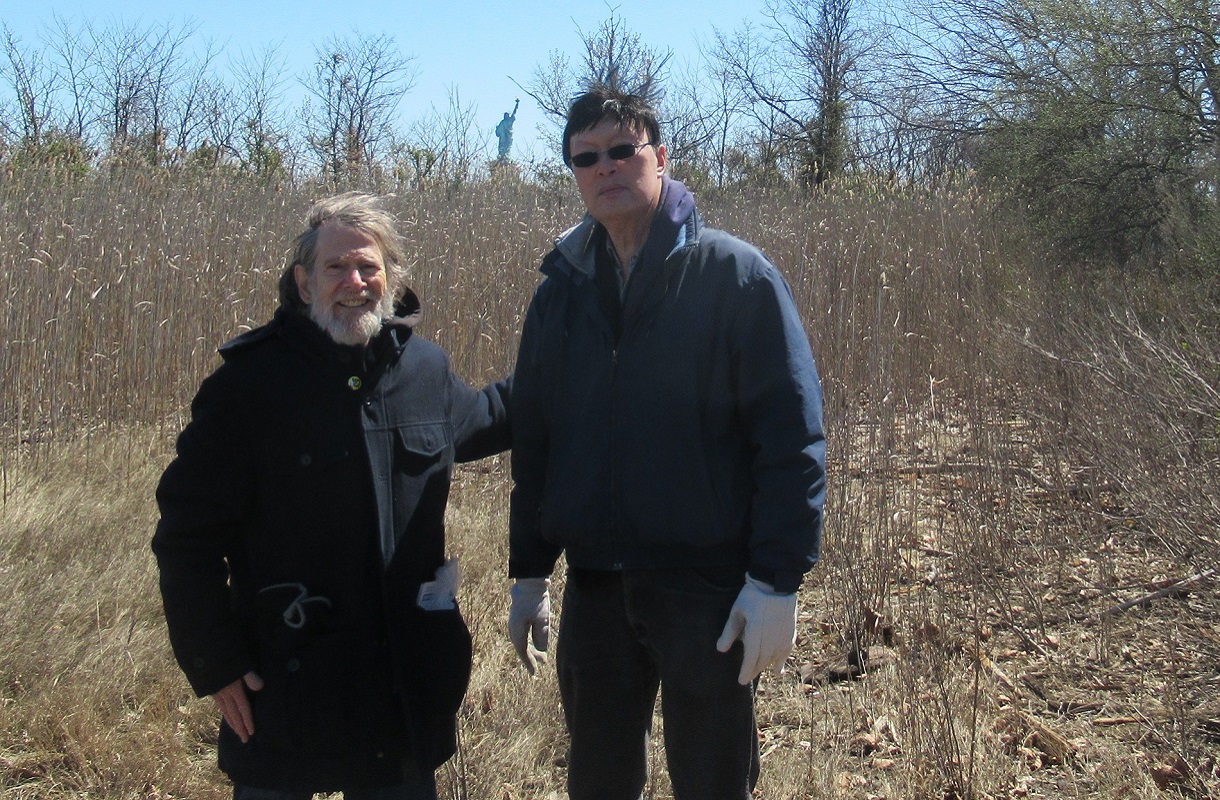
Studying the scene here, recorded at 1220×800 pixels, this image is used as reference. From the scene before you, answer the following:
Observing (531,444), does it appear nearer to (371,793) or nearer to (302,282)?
(302,282)

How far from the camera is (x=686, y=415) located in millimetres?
1888

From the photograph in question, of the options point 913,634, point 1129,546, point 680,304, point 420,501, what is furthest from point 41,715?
point 1129,546

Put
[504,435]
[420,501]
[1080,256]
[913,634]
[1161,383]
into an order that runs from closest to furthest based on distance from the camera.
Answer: [420,501] → [504,435] → [913,634] → [1161,383] → [1080,256]

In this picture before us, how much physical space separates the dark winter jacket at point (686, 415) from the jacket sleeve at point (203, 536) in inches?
23.1

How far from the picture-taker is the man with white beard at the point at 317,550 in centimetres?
192

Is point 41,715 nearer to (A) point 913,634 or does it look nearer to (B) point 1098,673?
(A) point 913,634

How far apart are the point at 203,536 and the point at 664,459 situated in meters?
0.83

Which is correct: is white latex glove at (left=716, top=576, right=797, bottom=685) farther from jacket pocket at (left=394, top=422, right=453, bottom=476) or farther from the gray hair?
the gray hair

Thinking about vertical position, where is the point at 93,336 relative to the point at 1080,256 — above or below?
below

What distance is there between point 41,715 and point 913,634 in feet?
8.59

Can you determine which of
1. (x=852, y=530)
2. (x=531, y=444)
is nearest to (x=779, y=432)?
(x=531, y=444)

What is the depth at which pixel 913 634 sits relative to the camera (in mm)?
3436

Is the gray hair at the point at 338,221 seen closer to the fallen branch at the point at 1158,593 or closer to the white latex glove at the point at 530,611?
the white latex glove at the point at 530,611

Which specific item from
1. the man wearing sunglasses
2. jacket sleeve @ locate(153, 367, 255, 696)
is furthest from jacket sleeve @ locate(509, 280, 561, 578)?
jacket sleeve @ locate(153, 367, 255, 696)
